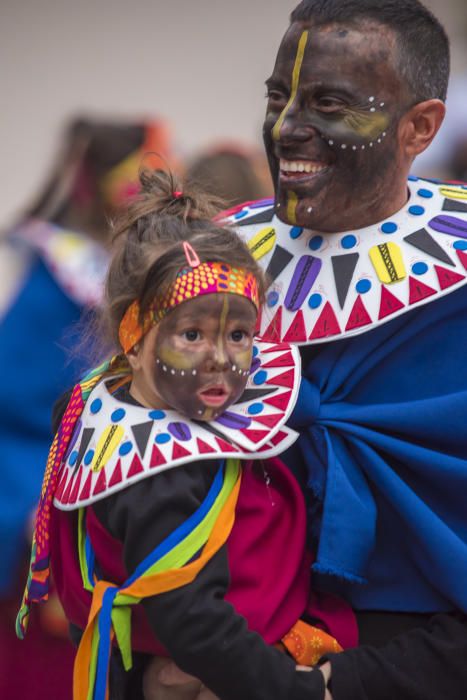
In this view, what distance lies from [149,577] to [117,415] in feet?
1.18

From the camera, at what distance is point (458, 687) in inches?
107

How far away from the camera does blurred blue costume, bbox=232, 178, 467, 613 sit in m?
2.75

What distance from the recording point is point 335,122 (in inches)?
112

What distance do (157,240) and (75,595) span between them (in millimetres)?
767

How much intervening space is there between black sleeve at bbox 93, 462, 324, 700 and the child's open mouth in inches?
5.1

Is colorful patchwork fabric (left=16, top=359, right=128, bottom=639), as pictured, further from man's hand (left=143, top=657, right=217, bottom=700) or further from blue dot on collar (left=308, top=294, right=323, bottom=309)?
blue dot on collar (left=308, top=294, right=323, bottom=309)

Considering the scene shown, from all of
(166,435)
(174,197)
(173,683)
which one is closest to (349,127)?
(174,197)

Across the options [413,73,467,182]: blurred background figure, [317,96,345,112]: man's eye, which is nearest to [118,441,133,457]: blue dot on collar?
[317,96,345,112]: man's eye

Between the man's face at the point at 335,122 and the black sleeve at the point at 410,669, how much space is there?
0.92 m

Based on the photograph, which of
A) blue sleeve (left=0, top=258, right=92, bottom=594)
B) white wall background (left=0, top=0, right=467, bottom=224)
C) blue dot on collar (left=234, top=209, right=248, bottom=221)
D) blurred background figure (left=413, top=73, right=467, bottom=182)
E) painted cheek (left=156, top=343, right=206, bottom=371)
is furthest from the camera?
white wall background (left=0, top=0, right=467, bottom=224)

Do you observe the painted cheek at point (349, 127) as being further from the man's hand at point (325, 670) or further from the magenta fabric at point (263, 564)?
the man's hand at point (325, 670)

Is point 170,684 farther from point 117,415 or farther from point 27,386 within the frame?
point 27,386

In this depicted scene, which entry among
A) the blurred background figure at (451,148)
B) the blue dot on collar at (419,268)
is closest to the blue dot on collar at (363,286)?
the blue dot on collar at (419,268)

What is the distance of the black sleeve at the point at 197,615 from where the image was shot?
252 cm
